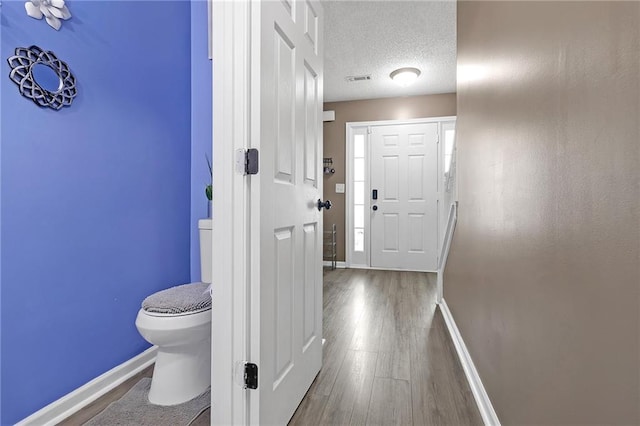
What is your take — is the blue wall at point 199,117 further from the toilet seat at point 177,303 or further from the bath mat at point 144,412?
the bath mat at point 144,412

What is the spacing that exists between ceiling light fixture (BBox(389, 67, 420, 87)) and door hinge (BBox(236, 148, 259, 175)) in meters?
3.22

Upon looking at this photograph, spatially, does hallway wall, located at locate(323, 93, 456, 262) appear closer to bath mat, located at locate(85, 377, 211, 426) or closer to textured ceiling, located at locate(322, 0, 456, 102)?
textured ceiling, located at locate(322, 0, 456, 102)

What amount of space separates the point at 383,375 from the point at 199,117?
1.90 m

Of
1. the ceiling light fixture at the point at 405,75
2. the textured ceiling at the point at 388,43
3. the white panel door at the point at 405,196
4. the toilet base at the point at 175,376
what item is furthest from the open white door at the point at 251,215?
the white panel door at the point at 405,196

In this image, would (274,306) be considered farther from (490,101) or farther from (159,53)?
(159,53)

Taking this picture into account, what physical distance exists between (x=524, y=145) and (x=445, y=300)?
77.3 inches

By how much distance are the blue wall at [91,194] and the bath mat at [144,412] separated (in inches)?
7.9

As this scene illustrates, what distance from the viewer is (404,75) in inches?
148

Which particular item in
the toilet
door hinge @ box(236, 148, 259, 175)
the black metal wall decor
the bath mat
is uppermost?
the black metal wall decor

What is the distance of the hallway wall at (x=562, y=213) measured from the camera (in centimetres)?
57

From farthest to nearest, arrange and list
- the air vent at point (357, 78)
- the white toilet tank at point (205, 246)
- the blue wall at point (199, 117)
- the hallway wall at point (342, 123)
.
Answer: the hallway wall at point (342, 123) < the air vent at point (357, 78) < the blue wall at point (199, 117) < the white toilet tank at point (205, 246)

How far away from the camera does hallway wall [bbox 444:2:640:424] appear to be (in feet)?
1.87

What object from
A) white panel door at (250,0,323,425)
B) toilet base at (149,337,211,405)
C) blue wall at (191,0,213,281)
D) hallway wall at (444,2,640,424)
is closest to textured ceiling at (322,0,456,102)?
blue wall at (191,0,213,281)

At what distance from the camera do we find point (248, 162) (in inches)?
42.3
